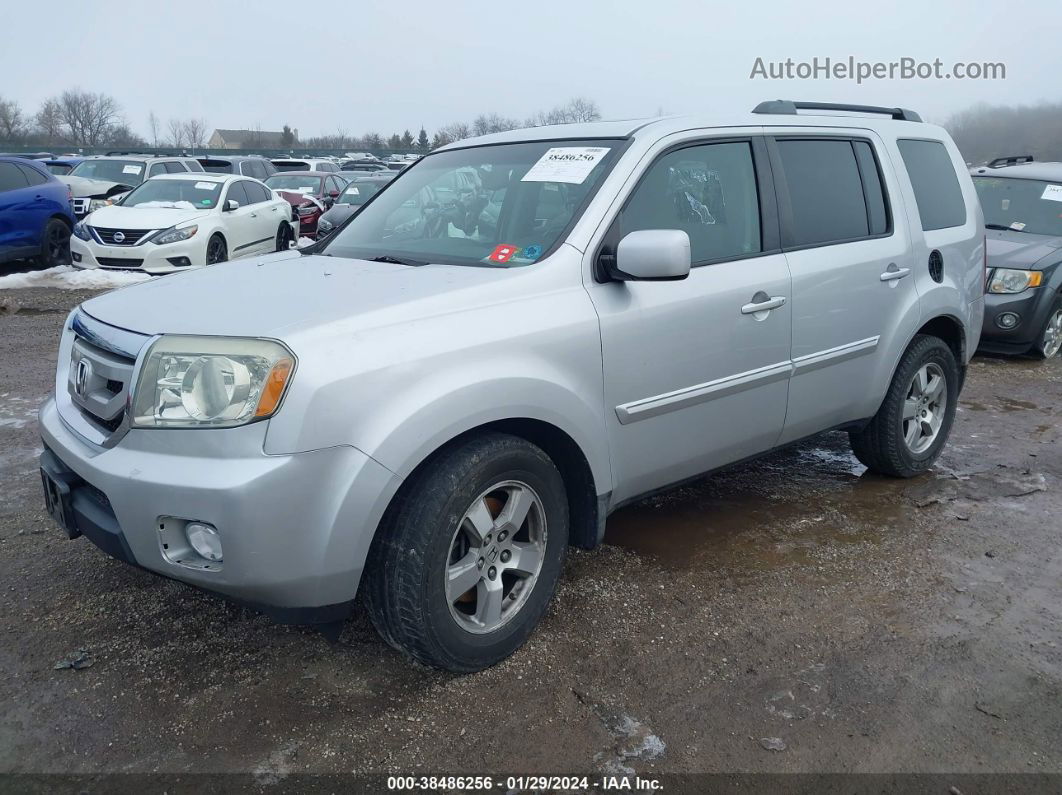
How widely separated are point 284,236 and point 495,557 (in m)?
12.6

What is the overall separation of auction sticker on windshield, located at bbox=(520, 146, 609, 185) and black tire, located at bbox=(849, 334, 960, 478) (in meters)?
2.07

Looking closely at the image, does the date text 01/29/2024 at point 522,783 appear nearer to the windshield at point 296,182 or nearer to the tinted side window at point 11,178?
the tinted side window at point 11,178

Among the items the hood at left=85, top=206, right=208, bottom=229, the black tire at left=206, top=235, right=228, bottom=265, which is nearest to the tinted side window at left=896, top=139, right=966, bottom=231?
the black tire at left=206, top=235, right=228, bottom=265

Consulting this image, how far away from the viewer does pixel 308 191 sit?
63.7 ft

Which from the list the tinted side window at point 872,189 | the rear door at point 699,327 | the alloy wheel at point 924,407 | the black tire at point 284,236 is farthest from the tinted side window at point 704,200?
the black tire at point 284,236

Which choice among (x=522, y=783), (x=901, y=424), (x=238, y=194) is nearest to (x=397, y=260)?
(x=522, y=783)

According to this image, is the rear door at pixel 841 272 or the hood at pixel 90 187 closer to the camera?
the rear door at pixel 841 272

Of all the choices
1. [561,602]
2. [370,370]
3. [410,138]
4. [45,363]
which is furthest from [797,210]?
[410,138]

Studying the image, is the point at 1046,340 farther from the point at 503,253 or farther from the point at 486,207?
the point at 503,253

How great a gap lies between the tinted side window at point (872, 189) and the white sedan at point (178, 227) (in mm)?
9192

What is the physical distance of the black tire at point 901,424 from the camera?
4.48 m

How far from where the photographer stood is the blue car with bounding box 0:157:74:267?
11609 millimetres

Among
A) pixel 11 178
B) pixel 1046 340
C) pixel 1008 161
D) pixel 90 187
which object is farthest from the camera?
pixel 90 187

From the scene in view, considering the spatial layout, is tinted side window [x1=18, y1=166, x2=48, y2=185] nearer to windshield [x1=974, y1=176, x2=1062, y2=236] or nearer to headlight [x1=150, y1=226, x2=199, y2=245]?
headlight [x1=150, y1=226, x2=199, y2=245]
